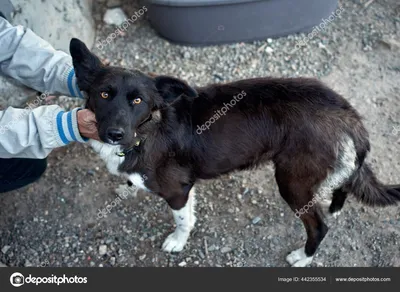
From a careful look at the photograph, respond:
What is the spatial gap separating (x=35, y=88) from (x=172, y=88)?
1.41 metres

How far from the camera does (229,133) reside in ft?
10.3

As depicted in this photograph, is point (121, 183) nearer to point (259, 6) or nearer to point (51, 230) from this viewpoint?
point (51, 230)

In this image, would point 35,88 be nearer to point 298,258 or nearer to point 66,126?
point 66,126

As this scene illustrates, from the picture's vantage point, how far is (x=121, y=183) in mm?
4121

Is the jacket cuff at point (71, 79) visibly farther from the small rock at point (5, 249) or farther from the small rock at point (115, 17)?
the small rock at point (115, 17)

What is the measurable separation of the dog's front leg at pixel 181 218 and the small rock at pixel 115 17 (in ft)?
7.58

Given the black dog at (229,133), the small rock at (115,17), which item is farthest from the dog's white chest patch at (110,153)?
the small rock at (115,17)

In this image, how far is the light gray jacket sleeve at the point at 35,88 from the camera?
292cm

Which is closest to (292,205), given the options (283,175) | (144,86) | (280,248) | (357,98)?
(283,175)

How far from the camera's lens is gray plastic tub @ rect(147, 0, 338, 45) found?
4547 mm

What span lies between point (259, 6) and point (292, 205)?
2193 millimetres

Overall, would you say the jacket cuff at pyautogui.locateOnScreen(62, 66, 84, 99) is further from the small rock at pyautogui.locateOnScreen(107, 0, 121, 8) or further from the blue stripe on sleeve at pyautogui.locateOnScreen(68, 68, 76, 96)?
the small rock at pyautogui.locateOnScreen(107, 0, 121, 8)

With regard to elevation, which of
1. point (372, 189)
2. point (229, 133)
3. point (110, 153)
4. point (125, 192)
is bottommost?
point (125, 192)

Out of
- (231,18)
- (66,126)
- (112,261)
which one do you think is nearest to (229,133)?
(66,126)
